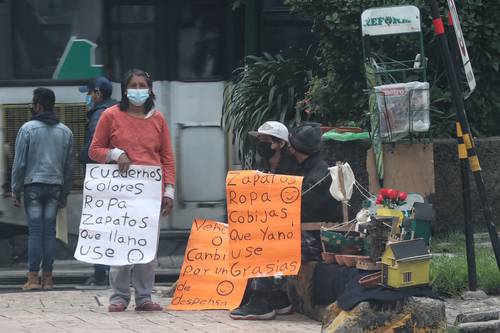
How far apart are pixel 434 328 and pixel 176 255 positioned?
215 inches

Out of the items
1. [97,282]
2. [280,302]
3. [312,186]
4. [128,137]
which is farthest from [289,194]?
[97,282]

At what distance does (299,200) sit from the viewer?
28.6ft

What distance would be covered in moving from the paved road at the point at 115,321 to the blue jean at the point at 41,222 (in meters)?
1.28

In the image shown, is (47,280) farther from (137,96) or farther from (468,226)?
(468,226)

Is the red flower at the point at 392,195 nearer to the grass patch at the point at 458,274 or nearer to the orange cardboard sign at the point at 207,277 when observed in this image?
the grass patch at the point at 458,274

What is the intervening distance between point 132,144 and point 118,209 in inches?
19.4

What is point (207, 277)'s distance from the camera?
9.48 metres

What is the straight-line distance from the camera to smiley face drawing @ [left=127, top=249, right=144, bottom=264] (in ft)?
29.5

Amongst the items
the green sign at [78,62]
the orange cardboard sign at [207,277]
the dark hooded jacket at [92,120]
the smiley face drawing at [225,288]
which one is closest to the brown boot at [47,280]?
the dark hooded jacket at [92,120]

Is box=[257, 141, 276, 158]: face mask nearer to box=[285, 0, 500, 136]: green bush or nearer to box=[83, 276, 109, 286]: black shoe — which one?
box=[83, 276, 109, 286]: black shoe

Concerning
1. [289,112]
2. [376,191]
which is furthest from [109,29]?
[376,191]

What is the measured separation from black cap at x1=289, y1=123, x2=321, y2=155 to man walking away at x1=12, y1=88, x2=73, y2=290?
124 inches

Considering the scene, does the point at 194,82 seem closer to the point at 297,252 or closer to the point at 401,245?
the point at 297,252

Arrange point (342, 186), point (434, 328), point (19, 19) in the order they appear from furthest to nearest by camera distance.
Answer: point (19, 19)
point (342, 186)
point (434, 328)
